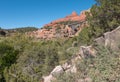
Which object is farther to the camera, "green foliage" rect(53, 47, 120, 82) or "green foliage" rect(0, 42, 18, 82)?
"green foliage" rect(0, 42, 18, 82)

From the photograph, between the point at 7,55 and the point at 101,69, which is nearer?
the point at 101,69

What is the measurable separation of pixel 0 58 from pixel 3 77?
10.9 ft

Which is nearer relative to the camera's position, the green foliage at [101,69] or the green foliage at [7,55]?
the green foliage at [101,69]

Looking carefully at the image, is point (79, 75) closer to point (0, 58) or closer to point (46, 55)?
point (46, 55)

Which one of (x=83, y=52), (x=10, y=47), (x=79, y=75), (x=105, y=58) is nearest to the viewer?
(x=105, y=58)

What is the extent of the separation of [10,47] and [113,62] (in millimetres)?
28026

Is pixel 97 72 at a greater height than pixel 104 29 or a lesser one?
lesser

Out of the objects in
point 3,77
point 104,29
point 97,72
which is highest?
point 104,29

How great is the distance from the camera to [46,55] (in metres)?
25.3

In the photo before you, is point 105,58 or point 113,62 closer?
point 113,62

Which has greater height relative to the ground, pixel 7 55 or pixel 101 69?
pixel 7 55

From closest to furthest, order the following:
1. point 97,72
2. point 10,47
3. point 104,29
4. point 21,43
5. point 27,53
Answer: point 97,72 → point 104,29 → point 27,53 → point 10,47 → point 21,43

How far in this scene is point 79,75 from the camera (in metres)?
9.60

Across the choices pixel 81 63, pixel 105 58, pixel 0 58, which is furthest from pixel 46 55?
pixel 105 58
